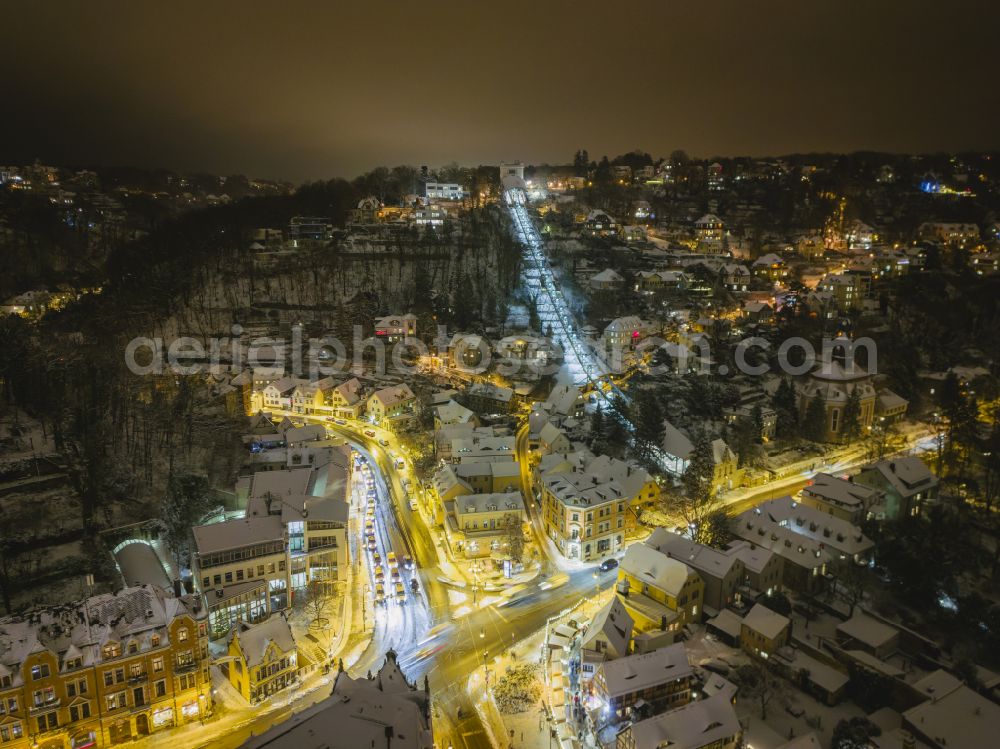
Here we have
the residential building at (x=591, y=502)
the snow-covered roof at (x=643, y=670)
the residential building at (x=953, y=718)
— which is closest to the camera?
the residential building at (x=953, y=718)

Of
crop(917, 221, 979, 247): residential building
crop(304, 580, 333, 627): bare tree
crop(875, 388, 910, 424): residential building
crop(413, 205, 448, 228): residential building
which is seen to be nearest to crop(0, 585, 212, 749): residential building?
crop(304, 580, 333, 627): bare tree

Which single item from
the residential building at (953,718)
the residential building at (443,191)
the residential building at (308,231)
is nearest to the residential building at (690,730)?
the residential building at (953,718)

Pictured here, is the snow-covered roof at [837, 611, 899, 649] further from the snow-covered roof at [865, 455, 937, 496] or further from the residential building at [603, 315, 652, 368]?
the residential building at [603, 315, 652, 368]

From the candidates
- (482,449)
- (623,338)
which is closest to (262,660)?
(482,449)

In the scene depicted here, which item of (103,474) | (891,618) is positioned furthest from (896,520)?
(103,474)

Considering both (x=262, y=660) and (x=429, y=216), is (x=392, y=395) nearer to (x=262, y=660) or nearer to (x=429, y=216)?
(x=262, y=660)

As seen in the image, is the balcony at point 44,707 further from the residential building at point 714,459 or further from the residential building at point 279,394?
the residential building at point 279,394

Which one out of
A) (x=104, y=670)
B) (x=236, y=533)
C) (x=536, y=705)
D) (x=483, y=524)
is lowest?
(x=536, y=705)

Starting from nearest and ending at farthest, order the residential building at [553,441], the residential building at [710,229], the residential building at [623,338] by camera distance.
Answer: the residential building at [553,441] < the residential building at [623,338] < the residential building at [710,229]
